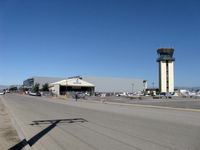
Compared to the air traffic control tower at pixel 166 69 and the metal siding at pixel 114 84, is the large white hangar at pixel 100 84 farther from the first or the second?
the air traffic control tower at pixel 166 69

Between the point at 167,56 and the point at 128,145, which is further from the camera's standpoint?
the point at 167,56

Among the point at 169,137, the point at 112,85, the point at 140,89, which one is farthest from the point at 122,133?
the point at 140,89

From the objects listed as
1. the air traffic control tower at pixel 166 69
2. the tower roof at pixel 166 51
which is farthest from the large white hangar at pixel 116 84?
the tower roof at pixel 166 51

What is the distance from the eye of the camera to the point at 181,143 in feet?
26.5

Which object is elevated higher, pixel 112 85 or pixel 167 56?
pixel 167 56

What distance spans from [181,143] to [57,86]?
321 feet

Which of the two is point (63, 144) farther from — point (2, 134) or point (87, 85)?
point (87, 85)

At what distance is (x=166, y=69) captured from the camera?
343ft

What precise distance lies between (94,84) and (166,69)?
3572 centimetres

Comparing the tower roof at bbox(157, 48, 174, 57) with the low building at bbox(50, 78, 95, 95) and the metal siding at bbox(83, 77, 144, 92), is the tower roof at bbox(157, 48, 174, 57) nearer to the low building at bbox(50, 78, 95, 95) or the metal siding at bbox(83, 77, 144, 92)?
the metal siding at bbox(83, 77, 144, 92)

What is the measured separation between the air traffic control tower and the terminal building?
2915cm

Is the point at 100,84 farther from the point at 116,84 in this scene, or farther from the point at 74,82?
the point at 74,82

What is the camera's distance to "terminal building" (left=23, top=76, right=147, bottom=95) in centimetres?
10606

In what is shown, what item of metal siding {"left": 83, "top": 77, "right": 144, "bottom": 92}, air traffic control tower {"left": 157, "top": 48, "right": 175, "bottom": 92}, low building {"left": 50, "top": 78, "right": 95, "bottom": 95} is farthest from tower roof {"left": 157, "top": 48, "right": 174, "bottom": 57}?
low building {"left": 50, "top": 78, "right": 95, "bottom": 95}
